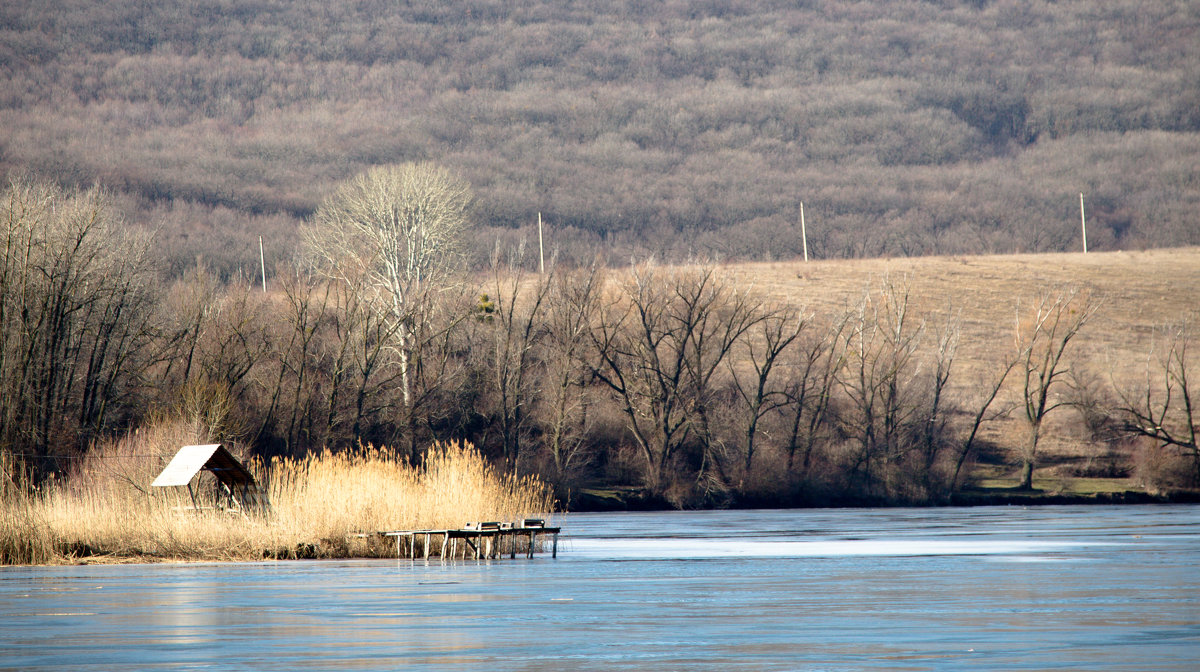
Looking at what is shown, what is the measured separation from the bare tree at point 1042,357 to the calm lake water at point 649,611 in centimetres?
3542

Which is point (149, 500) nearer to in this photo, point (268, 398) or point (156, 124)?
point (268, 398)

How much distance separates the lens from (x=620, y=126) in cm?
17225

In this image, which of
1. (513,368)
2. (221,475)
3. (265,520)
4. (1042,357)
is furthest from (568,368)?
(265,520)

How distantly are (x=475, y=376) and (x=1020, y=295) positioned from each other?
145 feet

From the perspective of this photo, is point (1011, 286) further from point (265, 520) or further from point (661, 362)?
point (265, 520)

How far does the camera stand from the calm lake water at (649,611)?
1526 cm

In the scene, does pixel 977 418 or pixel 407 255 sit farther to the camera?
pixel 407 255

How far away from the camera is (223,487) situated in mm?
38344

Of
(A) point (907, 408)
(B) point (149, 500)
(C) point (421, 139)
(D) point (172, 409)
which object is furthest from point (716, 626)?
(C) point (421, 139)

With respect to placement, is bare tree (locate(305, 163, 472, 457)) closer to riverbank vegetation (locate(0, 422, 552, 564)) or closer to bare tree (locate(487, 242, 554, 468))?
bare tree (locate(487, 242, 554, 468))

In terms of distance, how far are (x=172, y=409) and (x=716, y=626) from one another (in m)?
44.2

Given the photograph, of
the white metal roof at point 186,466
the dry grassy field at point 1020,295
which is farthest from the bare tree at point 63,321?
the dry grassy field at point 1020,295

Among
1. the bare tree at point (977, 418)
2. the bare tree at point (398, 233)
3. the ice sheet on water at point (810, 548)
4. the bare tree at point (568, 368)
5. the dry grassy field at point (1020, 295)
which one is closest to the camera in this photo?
the ice sheet on water at point (810, 548)

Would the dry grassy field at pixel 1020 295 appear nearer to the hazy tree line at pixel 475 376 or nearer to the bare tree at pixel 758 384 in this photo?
the hazy tree line at pixel 475 376
